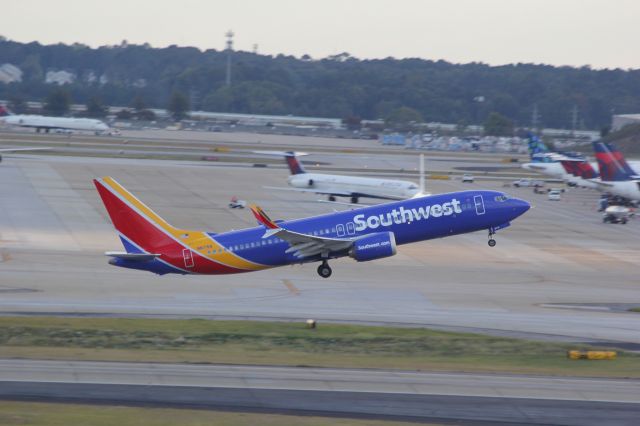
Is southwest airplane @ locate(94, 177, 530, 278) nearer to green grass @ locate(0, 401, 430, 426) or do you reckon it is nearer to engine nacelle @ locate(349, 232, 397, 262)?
engine nacelle @ locate(349, 232, 397, 262)

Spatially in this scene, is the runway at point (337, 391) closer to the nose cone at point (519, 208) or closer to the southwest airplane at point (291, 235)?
the southwest airplane at point (291, 235)

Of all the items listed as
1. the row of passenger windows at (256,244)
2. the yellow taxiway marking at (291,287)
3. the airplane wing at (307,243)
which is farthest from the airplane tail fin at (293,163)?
the row of passenger windows at (256,244)

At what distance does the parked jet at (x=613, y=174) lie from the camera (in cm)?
10738

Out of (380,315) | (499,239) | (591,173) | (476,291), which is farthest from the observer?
(591,173)

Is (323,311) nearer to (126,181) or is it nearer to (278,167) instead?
(126,181)

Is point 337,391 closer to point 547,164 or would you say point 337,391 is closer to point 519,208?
point 519,208

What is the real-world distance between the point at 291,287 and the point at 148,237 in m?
10.3

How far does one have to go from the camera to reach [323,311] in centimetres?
5125

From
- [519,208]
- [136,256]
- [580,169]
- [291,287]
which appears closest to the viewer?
[136,256]

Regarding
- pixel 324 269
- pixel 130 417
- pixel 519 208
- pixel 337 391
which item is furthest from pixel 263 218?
pixel 130 417

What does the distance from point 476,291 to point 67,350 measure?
89.3ft

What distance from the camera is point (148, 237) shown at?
51406mm

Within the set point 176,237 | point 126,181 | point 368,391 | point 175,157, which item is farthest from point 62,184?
point 368,391

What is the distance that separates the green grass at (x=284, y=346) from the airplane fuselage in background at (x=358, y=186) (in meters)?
58.7
